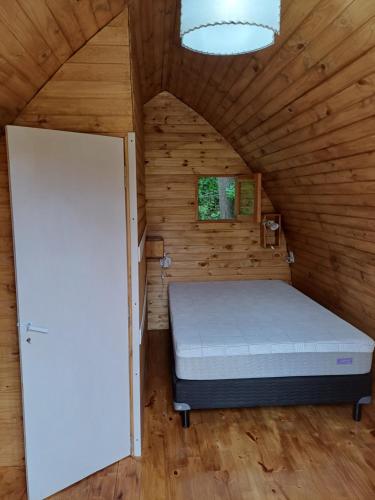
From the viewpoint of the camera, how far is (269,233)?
4457 millimetres

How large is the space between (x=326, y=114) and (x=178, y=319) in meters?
1.82

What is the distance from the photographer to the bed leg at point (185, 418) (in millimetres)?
2544

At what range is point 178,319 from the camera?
300cm

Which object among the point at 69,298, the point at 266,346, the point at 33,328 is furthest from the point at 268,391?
the point at 33,328

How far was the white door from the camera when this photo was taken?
1842 millimetres

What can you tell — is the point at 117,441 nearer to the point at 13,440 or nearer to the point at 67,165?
the point at 13,440

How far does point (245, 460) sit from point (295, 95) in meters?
2.22

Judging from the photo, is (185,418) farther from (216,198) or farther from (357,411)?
(216,198)

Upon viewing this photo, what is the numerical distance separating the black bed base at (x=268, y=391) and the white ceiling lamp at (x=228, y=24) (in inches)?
78.2

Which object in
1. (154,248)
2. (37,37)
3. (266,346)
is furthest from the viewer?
(154,248)

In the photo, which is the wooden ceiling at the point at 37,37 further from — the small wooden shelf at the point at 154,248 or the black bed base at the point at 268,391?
the small wooden shelf at the point at 154,248

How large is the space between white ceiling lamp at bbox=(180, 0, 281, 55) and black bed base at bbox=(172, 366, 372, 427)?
6.52 ft

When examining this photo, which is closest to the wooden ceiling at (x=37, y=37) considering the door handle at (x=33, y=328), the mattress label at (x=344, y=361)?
the door handle at (x=33, y=328)

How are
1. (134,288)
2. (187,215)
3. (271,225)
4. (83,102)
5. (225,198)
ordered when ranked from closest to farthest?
(83,102) < (134,288) < (271,225) < (187,215) < (225,198)
